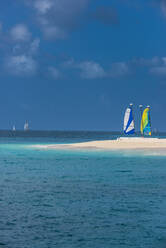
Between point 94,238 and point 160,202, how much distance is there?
249 inches

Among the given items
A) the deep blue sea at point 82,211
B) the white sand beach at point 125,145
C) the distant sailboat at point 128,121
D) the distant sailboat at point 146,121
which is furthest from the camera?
the distant sailboat at point 128,121

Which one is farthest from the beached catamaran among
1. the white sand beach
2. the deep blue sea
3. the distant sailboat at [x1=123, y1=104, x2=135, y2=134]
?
the deep blue sea

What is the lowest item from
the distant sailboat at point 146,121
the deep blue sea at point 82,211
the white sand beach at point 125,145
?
the deep blue sea at point 82,211

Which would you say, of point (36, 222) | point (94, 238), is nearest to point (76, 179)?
point (36, 222)

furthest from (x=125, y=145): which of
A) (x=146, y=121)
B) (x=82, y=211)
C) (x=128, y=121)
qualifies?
(x=82, y=211)

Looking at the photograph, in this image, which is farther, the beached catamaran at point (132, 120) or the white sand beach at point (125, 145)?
the beached catamaran at point (132, 120)

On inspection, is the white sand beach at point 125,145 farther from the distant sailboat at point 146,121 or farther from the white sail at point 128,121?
the distant sailboat at point 146,121

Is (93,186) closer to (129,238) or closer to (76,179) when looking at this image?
(76,179)

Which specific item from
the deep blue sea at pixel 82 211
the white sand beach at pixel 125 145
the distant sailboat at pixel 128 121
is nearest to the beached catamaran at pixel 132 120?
the distant sailboat at pixel 128 121

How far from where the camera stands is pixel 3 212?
16672mm

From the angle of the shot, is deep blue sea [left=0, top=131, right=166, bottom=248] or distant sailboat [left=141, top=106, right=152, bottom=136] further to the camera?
distant sailboat [left=141, top=106, right=152, bottom=136]

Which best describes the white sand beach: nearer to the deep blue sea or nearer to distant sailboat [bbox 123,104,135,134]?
distant sailboat [bbox 123,104,135,134]

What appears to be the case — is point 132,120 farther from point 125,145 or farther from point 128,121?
point 125,145

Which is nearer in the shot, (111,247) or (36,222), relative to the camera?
(111,247)
